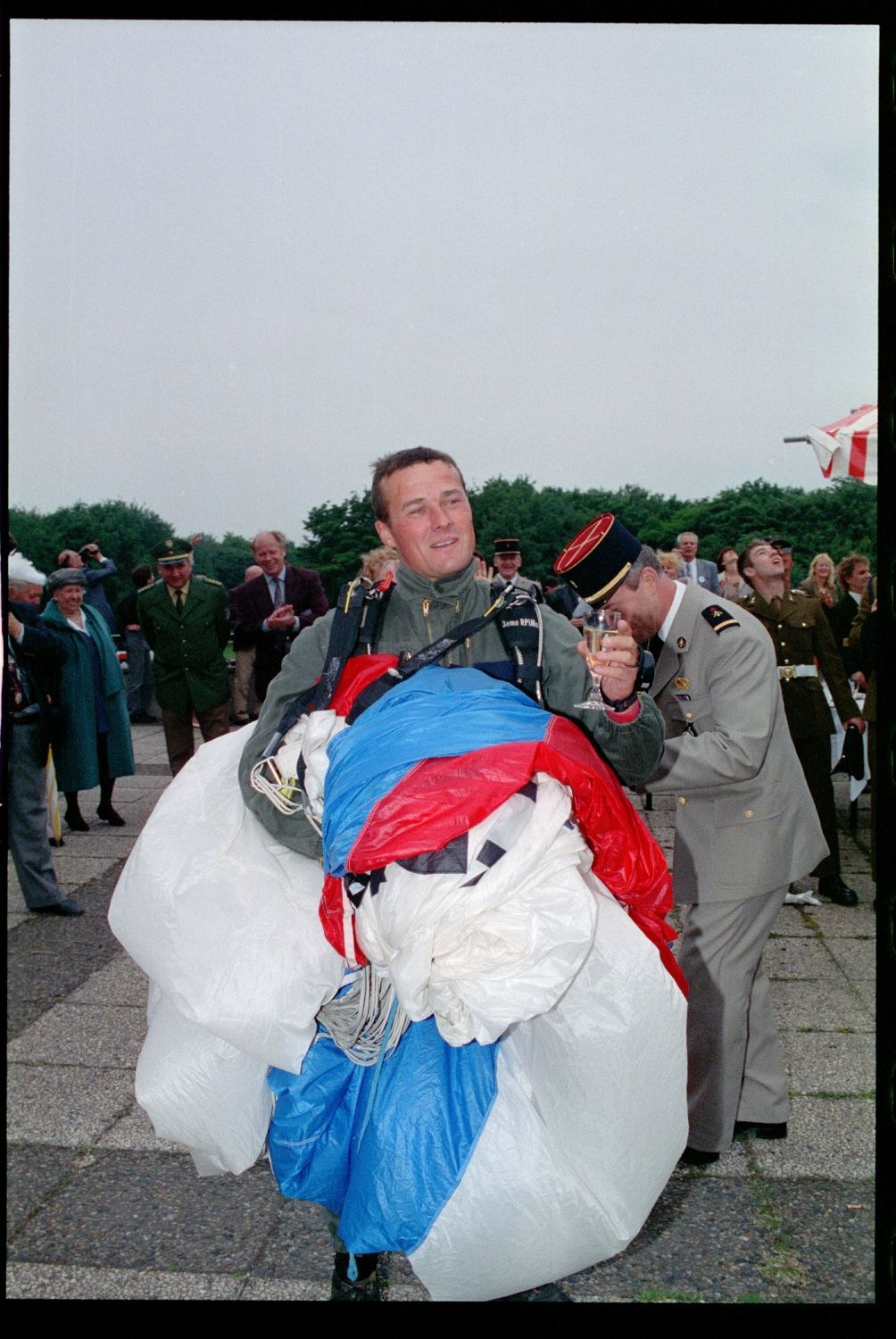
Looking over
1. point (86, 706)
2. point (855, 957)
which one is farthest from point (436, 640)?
point (86, 706)

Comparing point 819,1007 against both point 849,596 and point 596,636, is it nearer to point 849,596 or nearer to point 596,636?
point 596,636

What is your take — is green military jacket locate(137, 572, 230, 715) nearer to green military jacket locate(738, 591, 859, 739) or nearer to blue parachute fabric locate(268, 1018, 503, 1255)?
green military jacket locate(738, 591, 859, 739)

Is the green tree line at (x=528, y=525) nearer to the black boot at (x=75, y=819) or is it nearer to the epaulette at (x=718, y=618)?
the epaulette at (x=718, y=618)

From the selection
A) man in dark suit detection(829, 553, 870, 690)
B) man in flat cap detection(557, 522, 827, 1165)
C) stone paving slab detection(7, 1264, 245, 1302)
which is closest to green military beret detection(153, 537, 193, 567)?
man in dark suit detection(829, 553, 870, 690)

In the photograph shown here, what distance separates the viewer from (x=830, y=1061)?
13.1 ft

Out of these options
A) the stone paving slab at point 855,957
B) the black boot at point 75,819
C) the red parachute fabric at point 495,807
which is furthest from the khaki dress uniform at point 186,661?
the red parachute fabric at point 495,807

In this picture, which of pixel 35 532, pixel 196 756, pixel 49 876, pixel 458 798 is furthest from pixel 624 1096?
pixel 35 532

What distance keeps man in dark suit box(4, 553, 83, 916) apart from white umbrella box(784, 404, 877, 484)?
4.87 meters

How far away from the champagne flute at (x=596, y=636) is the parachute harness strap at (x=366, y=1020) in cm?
73

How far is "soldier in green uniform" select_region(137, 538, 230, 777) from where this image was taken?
795 cm

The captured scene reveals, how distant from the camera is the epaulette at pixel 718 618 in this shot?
3.20 meters

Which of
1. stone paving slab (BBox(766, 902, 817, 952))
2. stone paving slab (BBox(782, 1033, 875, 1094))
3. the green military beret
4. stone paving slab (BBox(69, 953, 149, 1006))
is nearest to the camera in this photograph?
stone paving slab (BBox(782, 1033, 875, 1094))

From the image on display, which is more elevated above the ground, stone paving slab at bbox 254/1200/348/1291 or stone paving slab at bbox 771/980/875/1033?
stone paving slab at bbox 254/1200/348/1291

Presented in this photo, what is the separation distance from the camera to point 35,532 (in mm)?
12078
